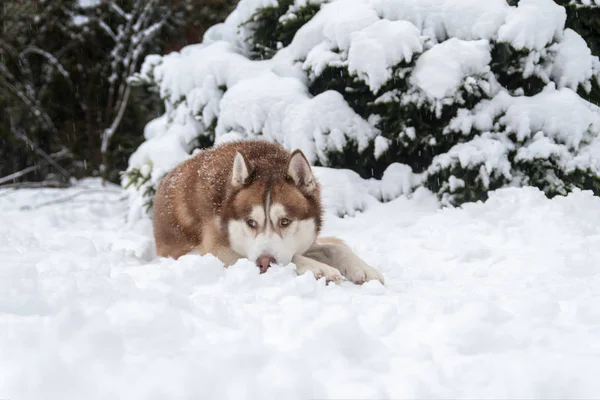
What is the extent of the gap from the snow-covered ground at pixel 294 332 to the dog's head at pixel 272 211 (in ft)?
1.03

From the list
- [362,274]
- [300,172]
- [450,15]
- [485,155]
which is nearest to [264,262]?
[362,274]

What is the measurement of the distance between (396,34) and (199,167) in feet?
9.22

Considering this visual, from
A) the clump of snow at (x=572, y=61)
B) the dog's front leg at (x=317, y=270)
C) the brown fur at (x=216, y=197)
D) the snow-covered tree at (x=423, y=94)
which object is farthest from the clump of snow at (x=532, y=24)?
the dog's front leg at (x=317, y=270)

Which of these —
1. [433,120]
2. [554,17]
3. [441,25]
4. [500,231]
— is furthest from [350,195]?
[554,17]

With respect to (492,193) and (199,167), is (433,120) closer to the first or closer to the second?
(492,193)

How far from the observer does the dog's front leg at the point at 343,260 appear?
11.9 ft

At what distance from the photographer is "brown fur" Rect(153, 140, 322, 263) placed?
12.7 ft

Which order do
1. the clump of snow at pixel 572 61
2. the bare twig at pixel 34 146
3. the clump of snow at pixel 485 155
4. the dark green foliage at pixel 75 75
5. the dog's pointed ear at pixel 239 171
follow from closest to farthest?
the dog's pointed ear at pixel 239 171, the clump of snow at pixel 485 155, the clump of snow at pixel 572 61, the bare twig at pixel 34 146, the dark green foliage at pixel 75 75

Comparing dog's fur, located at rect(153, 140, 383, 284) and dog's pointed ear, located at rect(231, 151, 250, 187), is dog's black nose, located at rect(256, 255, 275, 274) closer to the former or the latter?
dog's fur, located at rect(153, 140, 383, 284)

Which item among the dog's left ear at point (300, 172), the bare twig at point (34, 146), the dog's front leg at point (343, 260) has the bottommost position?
the bare twig at point (34, 146)

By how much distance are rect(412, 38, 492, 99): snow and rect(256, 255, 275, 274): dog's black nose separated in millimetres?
3246

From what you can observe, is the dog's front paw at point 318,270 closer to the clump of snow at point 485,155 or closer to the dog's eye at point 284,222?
the dog's eye at point 284,222

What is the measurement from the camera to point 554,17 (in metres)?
5.65

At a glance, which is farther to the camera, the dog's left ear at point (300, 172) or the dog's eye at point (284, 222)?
the dog's left ear at point (300, 172)
